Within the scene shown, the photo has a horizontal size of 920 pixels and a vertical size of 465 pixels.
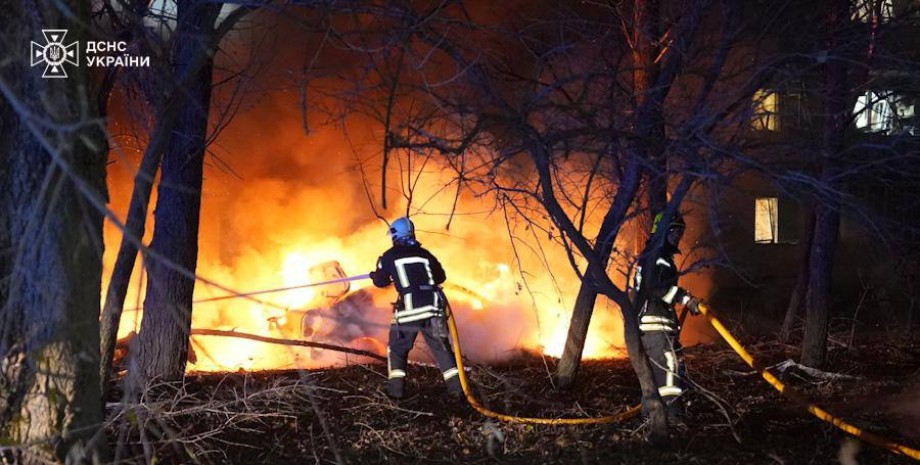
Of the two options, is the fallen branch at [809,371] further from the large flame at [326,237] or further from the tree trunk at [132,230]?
the tree trunk at [132,230]

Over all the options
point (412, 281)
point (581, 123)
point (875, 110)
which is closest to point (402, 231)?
point (412, 281)

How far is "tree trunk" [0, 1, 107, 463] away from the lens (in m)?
4.33

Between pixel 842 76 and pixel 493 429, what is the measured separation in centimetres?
536

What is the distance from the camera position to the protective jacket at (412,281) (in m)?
7.85

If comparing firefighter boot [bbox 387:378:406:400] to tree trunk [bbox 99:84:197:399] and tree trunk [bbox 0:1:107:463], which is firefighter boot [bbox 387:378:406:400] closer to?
tree trunk [bbox 99:84:197:399]

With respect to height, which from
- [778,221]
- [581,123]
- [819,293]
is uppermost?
[581,123]

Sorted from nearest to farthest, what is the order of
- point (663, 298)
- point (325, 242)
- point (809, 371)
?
point (663, 298) → point (809, 371) → point (325, 242)

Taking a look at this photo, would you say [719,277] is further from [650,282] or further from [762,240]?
[650,282]

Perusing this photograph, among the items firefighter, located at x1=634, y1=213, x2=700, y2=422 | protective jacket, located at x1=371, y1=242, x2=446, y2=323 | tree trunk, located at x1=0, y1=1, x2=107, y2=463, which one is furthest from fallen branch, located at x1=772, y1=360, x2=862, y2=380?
tree trunk, located at x1=0, y1=1, x2=107, y2=463

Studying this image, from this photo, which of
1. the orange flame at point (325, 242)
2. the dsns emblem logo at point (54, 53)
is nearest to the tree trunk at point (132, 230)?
the dsns emblem logo at point (54, 53)

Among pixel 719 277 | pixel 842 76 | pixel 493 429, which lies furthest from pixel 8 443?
pixel 719 277

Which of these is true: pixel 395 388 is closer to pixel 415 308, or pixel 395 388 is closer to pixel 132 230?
pixel 415 308

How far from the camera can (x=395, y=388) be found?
752cm

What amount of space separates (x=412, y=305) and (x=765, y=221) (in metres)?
10.9
